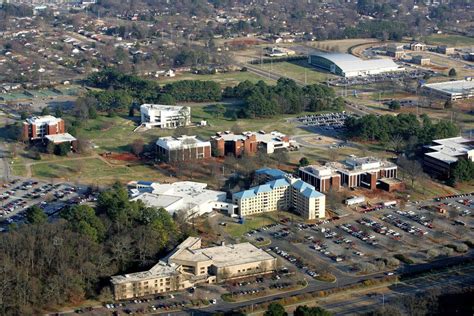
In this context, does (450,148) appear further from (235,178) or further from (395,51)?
(395,51)

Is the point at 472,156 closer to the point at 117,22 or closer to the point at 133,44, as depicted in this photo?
the point at 133,44

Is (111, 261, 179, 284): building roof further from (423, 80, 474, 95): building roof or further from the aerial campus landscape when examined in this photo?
(423, 80, 474, 95): building roof

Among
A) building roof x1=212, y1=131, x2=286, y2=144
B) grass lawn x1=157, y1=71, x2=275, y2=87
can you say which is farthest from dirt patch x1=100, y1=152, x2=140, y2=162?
grass lawn x1=157, y1=71, x2=275, y2=87

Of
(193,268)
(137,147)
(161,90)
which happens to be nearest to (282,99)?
(161,90)

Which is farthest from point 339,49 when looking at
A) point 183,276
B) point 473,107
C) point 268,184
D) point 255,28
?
point 183,276

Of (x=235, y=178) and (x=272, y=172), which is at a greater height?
(x=272, y=172)

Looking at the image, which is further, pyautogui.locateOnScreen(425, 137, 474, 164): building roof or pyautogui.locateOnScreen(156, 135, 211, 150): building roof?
pyautogui.locateOnScreen(156, 135, 211, 150): building roof

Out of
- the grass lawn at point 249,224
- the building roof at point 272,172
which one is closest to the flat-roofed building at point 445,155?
the building roof at point 272,172
